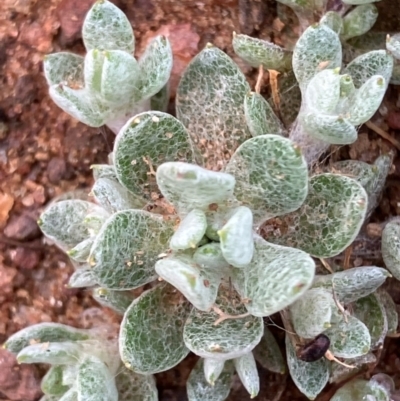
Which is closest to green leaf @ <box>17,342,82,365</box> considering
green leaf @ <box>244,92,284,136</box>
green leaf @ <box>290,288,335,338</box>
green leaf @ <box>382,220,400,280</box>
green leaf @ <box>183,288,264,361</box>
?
green leaf @ <box>183,288,264,361</box>

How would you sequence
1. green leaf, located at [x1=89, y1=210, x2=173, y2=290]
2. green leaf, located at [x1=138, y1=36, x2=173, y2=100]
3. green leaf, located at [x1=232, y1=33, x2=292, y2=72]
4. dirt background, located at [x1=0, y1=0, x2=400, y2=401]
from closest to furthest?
green leaf, located at [x1=89, y1=210, x2=173, y2=290] → green leaf, located at [x1=138, y1=36, x2=173, y2=100] → green leaf, located at [x1=232, y1=33, x2=292, y2=72] → dirt background, located at [x1=0, y1=0, x2=400, y2=401]

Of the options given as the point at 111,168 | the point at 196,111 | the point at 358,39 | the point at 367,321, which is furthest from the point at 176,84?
the point at 367,321

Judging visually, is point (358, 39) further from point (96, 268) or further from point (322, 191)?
point (96, 268)

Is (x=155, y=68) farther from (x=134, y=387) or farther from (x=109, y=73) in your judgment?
(x=134, y=387)

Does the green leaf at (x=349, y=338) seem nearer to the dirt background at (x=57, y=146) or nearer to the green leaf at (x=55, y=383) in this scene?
the dirt background at (x=57, y=146)

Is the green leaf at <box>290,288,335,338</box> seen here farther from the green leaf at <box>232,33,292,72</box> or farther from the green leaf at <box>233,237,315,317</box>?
the green leaf at <box>232,33,292,72</box>

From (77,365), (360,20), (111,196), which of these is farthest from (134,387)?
(360,20)
